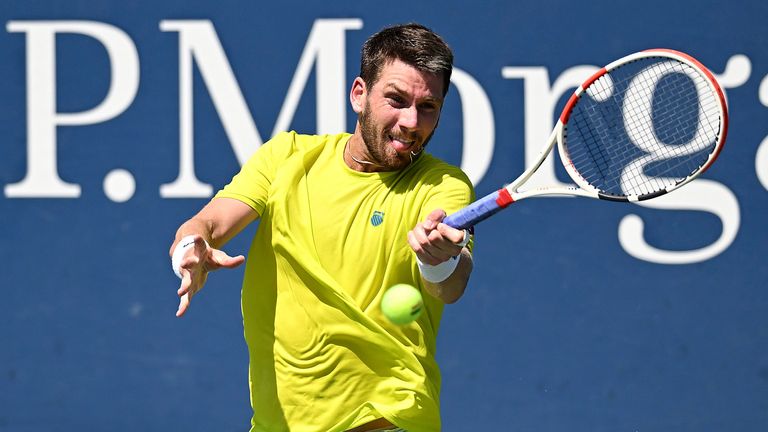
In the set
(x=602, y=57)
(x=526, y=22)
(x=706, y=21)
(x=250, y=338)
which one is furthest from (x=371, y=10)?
(x=250, y=338)

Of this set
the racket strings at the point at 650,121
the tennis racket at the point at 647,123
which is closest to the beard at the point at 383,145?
the tennis racket at the point at 647,123

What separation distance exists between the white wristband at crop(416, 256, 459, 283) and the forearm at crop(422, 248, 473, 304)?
0.8 inches

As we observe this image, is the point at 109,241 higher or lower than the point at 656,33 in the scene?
lower

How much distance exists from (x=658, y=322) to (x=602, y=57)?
101cm

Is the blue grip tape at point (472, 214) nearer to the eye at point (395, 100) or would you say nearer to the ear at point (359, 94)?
the eye at point (395, 100)

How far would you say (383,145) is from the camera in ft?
10.3

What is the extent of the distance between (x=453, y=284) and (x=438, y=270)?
0.08 meters

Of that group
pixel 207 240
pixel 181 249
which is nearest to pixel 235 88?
pixel 207 240

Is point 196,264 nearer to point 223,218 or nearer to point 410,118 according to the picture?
point 223,218

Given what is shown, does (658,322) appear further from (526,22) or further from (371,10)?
(371,10)

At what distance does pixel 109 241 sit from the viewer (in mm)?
4977

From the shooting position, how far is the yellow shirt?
10.3 ft

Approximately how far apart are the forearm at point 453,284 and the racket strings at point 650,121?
1.56 metres

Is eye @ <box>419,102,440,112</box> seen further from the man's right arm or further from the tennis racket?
the tennis racket
